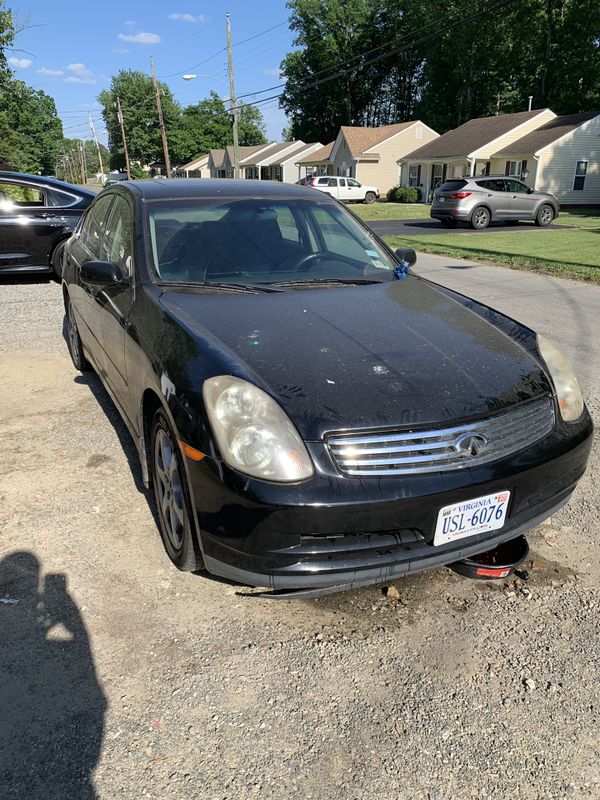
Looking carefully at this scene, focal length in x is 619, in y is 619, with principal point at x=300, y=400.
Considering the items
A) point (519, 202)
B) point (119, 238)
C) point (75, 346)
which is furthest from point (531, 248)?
point (119, 238)

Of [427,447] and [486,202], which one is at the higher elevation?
[427,447]

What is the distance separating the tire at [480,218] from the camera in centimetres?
2056

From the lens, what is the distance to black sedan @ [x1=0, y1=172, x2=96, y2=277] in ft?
29.8

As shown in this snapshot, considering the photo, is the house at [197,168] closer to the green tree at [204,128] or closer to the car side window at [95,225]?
the green tree at [204,128]

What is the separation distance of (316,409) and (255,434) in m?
0.24

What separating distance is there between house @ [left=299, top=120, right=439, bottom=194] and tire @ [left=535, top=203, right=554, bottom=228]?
93.5 ft

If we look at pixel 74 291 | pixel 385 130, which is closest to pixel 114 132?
pixel 385 130

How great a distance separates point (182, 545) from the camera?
8.49 ft

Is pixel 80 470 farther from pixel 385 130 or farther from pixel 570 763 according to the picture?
pixel 385 130

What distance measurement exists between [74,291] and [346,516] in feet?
12.0

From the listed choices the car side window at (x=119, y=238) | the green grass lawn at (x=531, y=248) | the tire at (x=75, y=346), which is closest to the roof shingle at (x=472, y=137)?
the green grass lawn at (x=531, y=248)

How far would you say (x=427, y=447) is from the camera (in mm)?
2211

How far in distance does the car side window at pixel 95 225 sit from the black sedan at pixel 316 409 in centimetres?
80

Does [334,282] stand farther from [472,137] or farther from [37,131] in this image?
[37,131]
